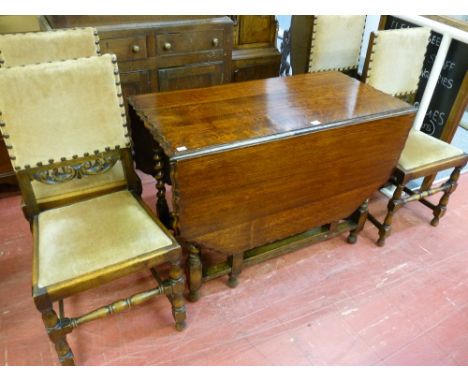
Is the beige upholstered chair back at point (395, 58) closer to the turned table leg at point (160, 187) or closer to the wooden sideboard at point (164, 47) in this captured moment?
the wooden sideboard at point (164, 47)

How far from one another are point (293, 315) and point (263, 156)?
29.6 inches

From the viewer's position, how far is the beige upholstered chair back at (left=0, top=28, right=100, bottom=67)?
1628 mm

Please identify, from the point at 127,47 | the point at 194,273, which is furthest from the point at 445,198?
the point at 127,47

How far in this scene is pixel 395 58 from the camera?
6.95ft

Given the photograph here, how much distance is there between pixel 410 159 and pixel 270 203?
2.85 feet

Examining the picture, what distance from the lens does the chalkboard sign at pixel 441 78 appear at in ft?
7.70

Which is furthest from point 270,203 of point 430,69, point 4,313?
point 430,69

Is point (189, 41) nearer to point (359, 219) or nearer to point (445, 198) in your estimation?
point (359, 219)

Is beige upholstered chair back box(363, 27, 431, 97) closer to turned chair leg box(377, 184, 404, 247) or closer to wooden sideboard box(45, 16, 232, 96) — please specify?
turned chair leg box(377, 184, 404, 247)

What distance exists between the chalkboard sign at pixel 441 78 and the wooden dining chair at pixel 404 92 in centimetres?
32

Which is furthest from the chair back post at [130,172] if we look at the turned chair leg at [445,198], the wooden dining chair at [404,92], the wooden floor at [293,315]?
the turned chair leg at [445,198]

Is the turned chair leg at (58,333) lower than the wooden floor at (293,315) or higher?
higher

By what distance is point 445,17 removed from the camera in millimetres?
2555

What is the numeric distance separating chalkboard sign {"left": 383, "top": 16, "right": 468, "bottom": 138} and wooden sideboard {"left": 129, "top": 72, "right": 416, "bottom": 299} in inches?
34.0
